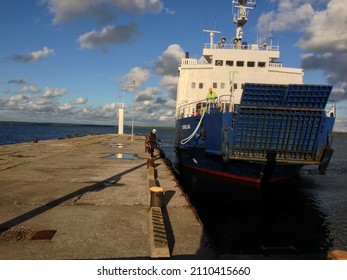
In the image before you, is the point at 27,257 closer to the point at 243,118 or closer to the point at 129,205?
the point at 129,205

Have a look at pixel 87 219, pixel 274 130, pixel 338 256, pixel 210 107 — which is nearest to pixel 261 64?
pixel 210 107

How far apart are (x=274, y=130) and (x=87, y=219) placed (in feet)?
34.6

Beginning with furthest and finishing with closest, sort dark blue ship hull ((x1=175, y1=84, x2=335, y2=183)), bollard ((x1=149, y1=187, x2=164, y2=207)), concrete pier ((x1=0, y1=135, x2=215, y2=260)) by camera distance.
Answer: dark blue ship hull ((x1=175, y1=84, x2=335, y2=183)), bollard ((x1=149, y1=187, x2=164, y2=207)), concrete pier ((x1=0, y1=135, x2=215, y2=260))

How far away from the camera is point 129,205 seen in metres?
8.77

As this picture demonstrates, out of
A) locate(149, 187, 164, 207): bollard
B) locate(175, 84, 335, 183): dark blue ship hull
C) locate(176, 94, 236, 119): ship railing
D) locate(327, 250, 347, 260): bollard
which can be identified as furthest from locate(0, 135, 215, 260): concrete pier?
locate(176, 94, 236, 119): ship railing

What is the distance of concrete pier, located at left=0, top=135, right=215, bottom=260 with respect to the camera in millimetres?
5625

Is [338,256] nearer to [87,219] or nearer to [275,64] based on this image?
[87,219]

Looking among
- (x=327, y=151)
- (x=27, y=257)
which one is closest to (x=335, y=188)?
(x=327, y=151)

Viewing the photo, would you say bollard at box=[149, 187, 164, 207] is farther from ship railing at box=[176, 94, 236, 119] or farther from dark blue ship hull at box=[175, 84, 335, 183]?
ship railing at box=[176, 94, 236, 119]

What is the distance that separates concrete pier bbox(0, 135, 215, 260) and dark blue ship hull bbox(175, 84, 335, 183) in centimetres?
439

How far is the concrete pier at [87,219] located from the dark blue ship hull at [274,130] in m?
A: 4.39

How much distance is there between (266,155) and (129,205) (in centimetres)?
874

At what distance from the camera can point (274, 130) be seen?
14766 mm

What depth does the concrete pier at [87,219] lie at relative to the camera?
562cm
